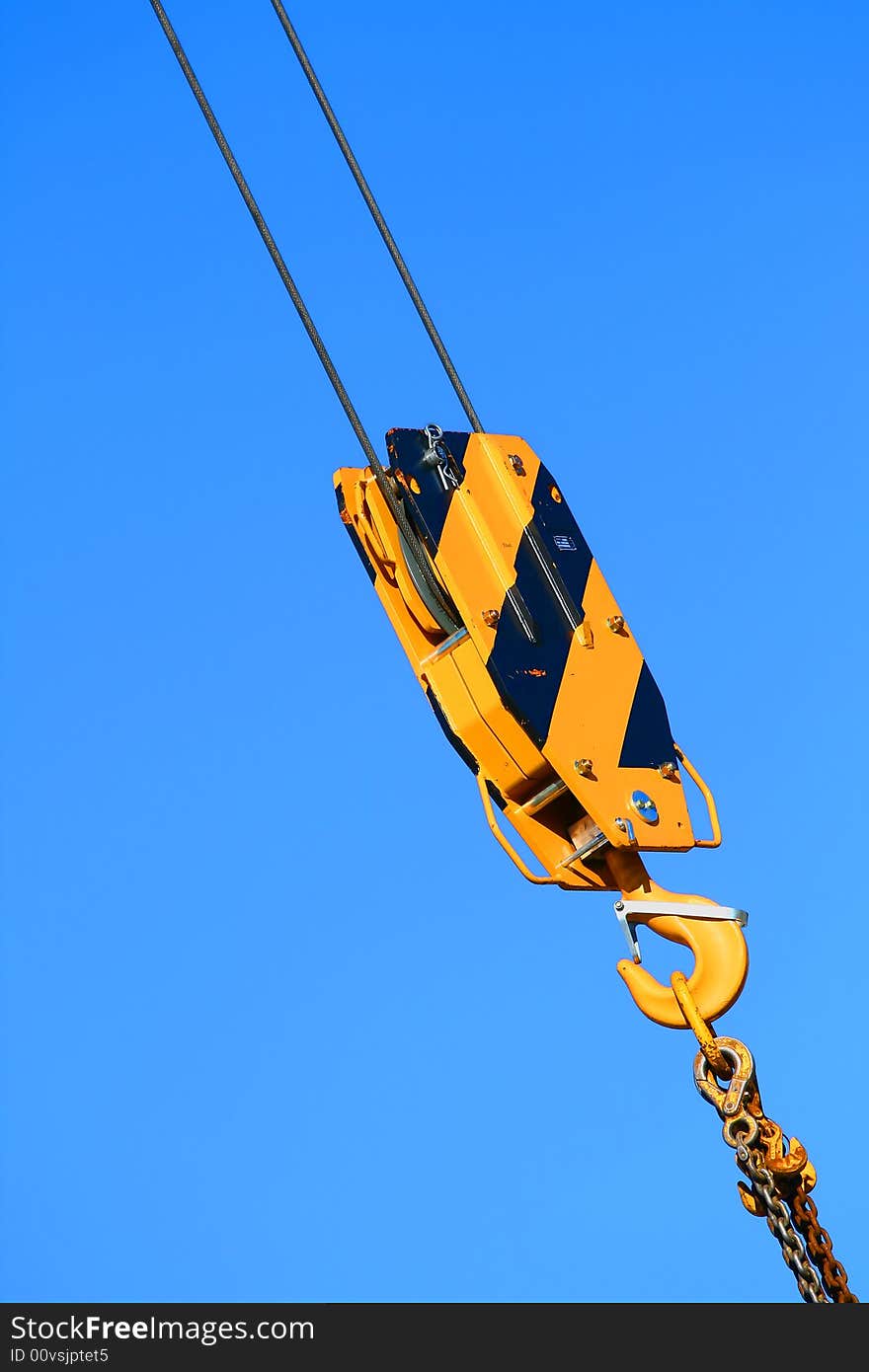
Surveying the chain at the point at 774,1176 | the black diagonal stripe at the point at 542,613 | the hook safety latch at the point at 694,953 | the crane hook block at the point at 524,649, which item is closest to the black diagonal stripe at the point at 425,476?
the crane hook block at the point at 524,649

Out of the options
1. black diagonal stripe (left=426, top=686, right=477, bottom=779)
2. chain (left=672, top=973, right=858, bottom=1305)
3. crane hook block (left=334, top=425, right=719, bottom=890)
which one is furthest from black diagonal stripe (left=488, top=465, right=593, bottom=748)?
chain (left=672, top=973, right=858, bottom=1305)

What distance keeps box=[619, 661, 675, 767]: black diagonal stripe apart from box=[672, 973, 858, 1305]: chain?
92cm

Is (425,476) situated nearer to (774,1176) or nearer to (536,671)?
(536,671)

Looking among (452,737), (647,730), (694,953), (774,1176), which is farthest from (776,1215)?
(452,737)

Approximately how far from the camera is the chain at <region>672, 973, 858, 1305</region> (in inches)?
212

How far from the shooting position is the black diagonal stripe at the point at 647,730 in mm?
6070

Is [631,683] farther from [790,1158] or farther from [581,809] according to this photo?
[790,1158]

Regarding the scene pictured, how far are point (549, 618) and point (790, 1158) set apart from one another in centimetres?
174

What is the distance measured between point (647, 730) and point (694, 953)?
731mm

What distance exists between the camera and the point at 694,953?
19.0ft

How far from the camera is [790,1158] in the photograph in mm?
5453

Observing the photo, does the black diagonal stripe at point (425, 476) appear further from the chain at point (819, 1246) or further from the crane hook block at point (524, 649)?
the chain at point (819, 1246)

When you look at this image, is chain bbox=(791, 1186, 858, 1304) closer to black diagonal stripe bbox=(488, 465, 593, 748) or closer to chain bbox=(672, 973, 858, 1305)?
chain bbox=(672, 973, 858, 1305)
